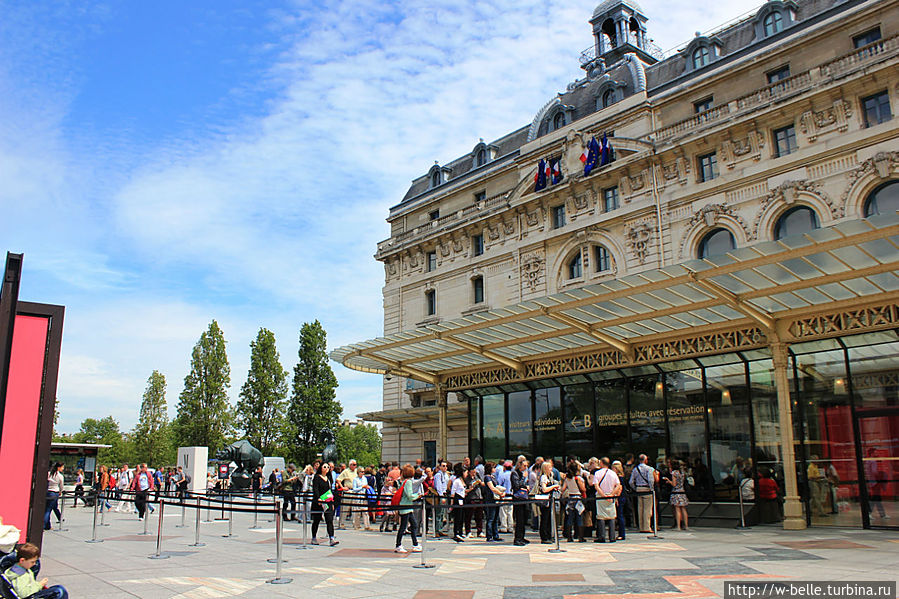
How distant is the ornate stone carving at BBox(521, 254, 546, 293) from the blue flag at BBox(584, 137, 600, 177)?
4.75m

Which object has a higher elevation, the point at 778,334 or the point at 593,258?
the point at 593,258

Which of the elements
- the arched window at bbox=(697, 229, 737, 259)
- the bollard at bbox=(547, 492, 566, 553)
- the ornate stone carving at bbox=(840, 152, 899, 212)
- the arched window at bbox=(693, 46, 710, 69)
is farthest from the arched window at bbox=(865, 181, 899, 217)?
the bollard at bbox=(547, 492, 566, 553)

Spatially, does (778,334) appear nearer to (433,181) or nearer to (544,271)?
(544,271)

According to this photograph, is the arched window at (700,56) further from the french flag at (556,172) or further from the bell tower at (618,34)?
the bell tower at (618,34)

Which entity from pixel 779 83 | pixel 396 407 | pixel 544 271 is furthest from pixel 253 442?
pixel 779 83

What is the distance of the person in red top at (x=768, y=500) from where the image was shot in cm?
1869

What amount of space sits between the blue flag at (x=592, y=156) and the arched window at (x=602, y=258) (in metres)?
3.46

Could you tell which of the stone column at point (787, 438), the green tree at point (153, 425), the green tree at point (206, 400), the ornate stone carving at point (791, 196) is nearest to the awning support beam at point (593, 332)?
the stone column at point (787, 438)

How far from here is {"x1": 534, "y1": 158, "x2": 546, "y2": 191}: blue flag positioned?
1312 inches

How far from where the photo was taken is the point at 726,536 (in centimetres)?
1566

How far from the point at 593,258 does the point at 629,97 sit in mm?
7621

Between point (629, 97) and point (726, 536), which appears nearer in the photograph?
point (726, 536)

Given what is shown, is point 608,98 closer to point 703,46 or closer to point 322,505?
point 703,46

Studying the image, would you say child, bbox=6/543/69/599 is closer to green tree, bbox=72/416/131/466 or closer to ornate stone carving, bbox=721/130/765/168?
ornate stone carving, bbox=721/130/765/168
